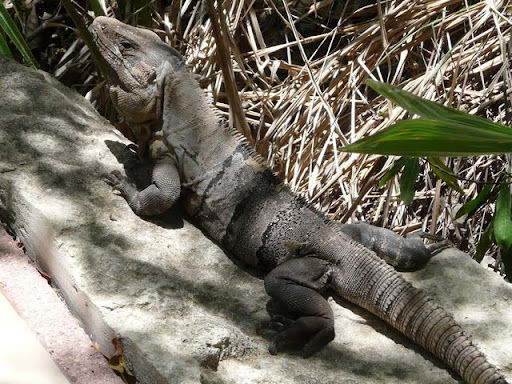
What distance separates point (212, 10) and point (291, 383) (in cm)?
213

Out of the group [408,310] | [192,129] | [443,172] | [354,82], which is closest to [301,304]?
[408,310]

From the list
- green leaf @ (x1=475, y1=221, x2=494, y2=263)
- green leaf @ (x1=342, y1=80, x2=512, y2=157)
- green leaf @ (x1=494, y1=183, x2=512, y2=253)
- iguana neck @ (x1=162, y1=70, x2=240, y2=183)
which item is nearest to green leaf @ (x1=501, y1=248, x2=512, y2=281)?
green leaf @ (x1=494, y1=183, x2=512, y2=253)

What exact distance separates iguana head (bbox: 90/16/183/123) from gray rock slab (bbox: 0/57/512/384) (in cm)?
32

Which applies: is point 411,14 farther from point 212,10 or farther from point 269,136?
point 212,10

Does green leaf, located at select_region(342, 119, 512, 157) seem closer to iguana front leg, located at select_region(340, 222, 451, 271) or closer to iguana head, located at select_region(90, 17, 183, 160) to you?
iguana front leg, located at select_region(340, 222, 451, 271)

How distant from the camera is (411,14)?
5375 mm

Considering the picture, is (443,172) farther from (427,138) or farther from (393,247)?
(427,138)

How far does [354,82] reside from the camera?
5.28m

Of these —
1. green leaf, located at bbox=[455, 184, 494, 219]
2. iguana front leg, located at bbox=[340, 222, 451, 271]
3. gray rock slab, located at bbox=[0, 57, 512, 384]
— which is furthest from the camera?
green leaf, located at bbox=[455, 184, 494, 219]

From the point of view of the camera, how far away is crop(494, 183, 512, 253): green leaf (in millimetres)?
3752

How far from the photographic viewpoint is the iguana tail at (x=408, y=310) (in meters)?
3.15

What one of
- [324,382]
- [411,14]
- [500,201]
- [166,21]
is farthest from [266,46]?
[324,382]

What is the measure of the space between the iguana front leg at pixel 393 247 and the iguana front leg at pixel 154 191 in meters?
0.90

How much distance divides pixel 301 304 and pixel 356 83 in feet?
7.53
